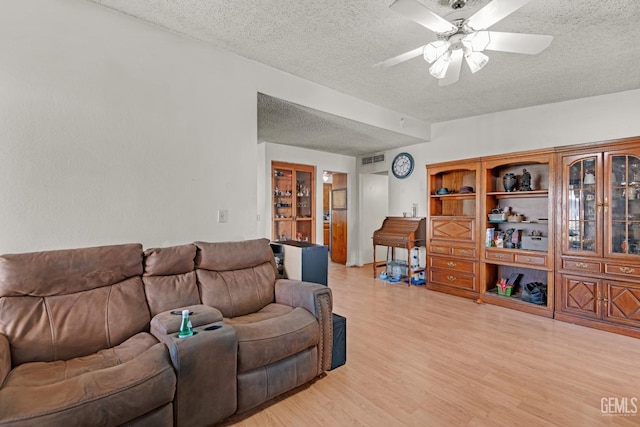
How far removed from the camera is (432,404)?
1999mm

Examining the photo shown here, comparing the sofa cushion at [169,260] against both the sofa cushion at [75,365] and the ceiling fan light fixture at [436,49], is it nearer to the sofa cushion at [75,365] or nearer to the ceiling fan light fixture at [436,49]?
the sofa cushion at [75,365]

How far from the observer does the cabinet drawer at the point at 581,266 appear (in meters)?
3.31

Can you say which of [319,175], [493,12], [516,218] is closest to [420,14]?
[493,12]

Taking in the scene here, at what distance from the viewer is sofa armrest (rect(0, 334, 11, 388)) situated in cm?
138

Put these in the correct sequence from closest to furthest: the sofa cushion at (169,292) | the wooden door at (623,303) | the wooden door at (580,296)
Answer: the sofa cushion at (169,292)
the wooden door at (623,303)
the wooden door at (580,296)

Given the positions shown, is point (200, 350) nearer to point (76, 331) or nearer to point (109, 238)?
point (76, 331)

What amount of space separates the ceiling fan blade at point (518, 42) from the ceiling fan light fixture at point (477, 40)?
3 centimetres

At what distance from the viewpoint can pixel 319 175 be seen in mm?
6246

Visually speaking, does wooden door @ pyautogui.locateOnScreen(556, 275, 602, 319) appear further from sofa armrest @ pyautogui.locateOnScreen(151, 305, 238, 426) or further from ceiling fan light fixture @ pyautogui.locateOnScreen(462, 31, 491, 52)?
sofa armrest @ pyautogui.locateOnScreen(151, 305, 238, 426)

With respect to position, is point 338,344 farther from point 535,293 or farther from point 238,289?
point 535,293

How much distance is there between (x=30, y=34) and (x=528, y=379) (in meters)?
4.14

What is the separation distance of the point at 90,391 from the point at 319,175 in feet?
17.2

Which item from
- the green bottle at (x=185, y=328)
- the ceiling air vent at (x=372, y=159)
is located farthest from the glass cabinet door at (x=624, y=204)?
the green bottle at (x=185, y=328)

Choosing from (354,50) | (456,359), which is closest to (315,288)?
(456,359)
